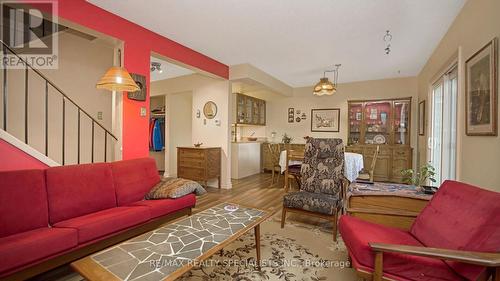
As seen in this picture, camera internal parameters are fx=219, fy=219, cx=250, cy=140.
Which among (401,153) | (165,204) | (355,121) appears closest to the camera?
(165,204)

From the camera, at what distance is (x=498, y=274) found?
1.12 m

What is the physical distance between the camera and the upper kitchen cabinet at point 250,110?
5.93m

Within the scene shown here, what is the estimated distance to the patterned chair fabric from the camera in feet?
8.67

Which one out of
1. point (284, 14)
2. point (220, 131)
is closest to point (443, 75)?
point (284, 14)

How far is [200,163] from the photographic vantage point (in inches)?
176

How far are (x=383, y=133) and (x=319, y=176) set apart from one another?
139 inches

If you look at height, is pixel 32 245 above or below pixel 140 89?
below

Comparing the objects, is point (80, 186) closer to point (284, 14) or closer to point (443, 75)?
point (284, 14)

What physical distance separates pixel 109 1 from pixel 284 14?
1947 mm

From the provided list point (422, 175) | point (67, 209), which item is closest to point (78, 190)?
point (67, 209)

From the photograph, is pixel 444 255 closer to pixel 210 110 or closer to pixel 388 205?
pixel 388 205

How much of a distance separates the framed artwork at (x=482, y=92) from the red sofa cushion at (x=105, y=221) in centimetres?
314

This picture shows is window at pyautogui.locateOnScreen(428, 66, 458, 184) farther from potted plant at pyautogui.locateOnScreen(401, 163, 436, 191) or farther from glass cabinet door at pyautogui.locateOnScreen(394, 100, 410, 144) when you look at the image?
glass cabinet door at pyautogui.locateOnScreen(394, 100, 410, 144)

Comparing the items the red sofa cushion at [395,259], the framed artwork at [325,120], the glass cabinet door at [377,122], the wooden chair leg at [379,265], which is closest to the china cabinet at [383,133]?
the glass cabinet door at [377,122]
